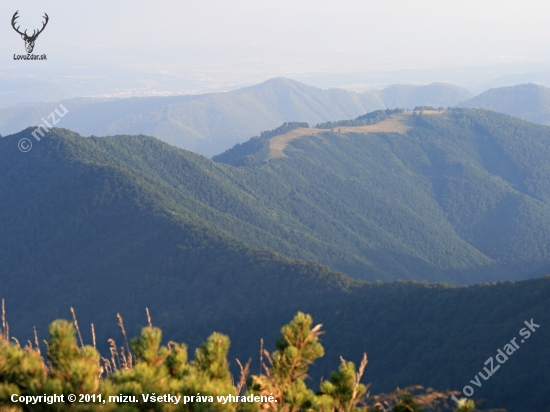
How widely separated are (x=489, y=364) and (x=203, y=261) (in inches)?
2177

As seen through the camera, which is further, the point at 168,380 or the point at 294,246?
the point at 294,246

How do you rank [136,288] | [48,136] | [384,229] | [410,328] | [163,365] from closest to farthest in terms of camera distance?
[163,365] → [410,328] → [136,288] → [48,136] → [384,229]

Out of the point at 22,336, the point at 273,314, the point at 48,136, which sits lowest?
the point at 22,336

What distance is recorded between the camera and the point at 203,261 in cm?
A: 9519

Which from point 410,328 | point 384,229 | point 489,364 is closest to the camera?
point 489,364

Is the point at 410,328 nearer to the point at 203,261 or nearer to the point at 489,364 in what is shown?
the point at 489,364

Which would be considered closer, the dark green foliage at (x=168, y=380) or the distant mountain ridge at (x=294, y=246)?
the dark green foliage at (x=168, y=380)

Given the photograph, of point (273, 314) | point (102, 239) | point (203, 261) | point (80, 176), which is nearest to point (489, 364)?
point (273, 314)

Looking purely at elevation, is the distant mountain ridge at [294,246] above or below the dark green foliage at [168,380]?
below

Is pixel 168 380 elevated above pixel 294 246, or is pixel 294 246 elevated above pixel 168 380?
pixel 168 380

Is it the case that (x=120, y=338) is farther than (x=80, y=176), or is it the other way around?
(x=80, y=176)

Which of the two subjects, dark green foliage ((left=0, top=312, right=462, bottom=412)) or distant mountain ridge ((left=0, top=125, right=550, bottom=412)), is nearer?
dark green foliage ((left=0, top=312, right=462, bottom=412))

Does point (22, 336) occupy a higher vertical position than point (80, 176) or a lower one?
lower

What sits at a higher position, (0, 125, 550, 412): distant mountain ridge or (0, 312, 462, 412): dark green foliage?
(0, 312, 462, 412): dark green foliage
